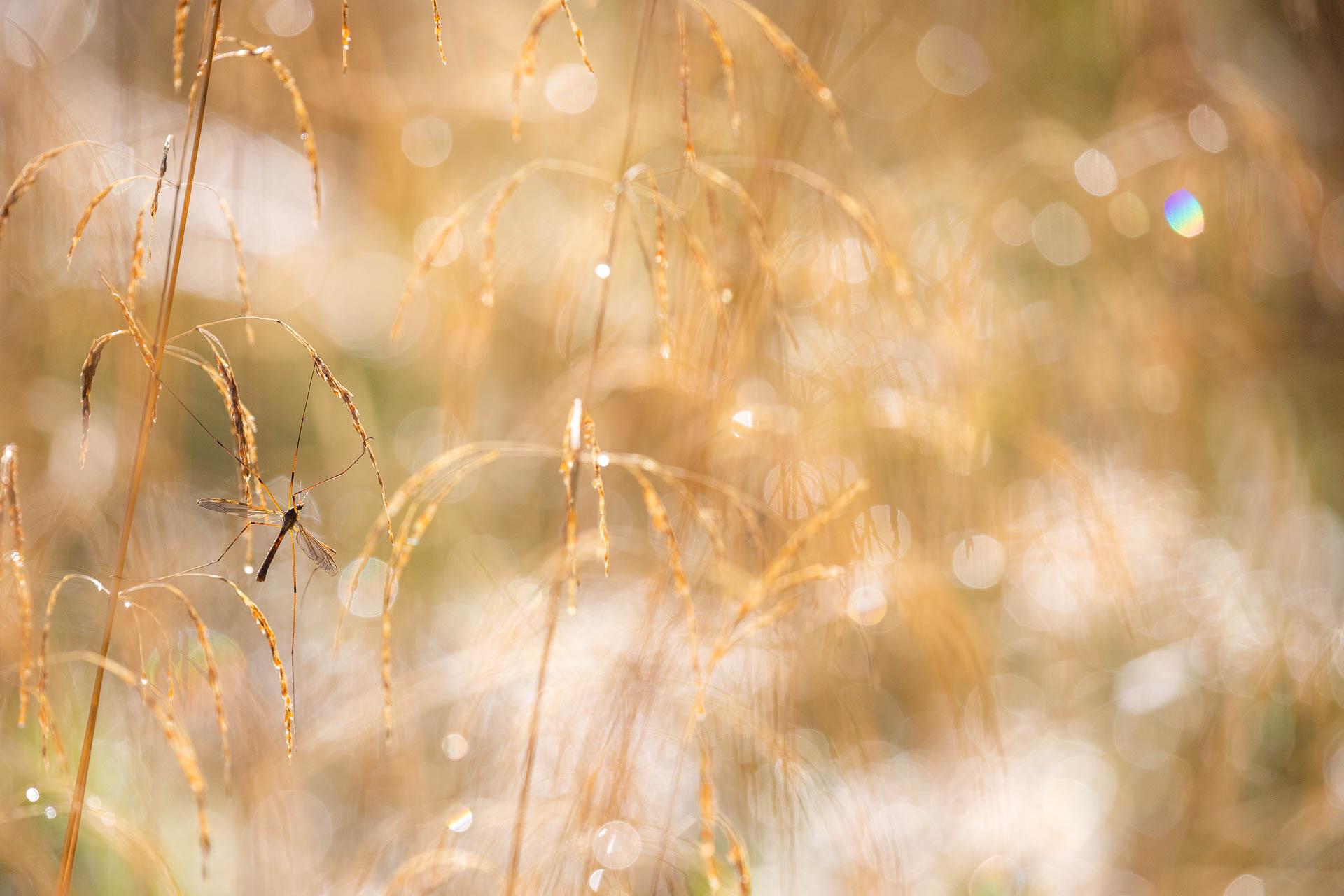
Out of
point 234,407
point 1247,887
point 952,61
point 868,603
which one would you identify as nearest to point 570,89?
point 952,61

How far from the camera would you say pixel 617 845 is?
0.79m

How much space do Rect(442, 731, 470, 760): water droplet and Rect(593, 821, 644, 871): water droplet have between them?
41 cm

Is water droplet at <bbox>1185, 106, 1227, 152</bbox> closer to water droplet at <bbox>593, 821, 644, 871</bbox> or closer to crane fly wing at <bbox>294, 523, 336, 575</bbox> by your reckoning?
water droplet at <bbox>593, 821, 644, 871</bbox>

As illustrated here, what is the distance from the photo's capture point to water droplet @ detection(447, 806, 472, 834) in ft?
2.79

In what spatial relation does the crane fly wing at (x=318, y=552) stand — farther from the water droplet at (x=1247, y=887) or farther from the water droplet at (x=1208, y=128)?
the water droplet at (x=1208, y=128)

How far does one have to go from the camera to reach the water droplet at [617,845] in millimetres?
763

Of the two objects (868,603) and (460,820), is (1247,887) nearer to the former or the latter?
(868,603)

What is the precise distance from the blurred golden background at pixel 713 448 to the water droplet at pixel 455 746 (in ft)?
0.12

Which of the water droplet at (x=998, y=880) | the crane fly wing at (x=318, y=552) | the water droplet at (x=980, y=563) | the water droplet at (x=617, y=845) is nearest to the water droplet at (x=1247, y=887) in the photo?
the water droplet at (x=998, y=880)

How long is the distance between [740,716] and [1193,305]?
3.93 ft

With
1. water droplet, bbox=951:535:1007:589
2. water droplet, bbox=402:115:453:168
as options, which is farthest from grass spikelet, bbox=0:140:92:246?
water droplet, bbox=402:115:453:168

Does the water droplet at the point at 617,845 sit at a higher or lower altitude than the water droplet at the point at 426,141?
lower

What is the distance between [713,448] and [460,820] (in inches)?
17.1

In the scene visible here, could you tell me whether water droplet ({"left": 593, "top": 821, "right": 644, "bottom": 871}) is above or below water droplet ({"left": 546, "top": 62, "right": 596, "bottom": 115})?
below
